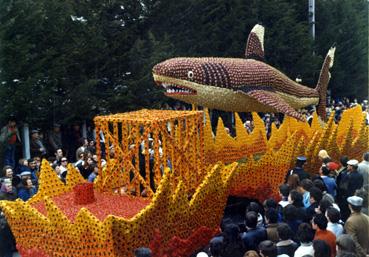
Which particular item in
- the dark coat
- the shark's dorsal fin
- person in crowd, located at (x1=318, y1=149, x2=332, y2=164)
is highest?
the shark's dorsal fin

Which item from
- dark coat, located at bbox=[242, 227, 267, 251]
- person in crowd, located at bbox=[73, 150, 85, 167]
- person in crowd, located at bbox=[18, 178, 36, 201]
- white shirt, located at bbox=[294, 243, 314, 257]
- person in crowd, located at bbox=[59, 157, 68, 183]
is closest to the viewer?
white shirt, located at bbox=[294, 243, 314, 257]

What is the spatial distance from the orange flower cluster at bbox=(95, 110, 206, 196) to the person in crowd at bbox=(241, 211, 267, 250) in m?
1.53

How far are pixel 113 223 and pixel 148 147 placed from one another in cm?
139

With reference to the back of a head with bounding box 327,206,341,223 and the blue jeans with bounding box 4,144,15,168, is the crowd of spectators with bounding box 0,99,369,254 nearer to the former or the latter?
the back of a head with bounding box 327,206,341,223

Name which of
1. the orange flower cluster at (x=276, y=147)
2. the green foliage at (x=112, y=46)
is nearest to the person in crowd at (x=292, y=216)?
the orange flower cluster at (x=276, y=147)

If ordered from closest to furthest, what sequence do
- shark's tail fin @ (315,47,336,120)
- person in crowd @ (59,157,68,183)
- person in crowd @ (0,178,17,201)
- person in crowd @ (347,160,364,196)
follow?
person in crowd @ (0,178,17,201), person in crowd @ (347,160,364,196), person in crowd @ (59,157,68,183), shark's tail fin @ (315,47,336,120)

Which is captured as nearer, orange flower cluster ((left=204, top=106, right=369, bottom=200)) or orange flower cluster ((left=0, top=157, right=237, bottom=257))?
orange flower cluster ((left=0, top=157, right=237, bottom=257))

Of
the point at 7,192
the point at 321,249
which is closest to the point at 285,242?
the point at 321,249

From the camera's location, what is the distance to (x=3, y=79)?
10305mm

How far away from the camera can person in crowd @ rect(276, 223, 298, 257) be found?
15.1 feet

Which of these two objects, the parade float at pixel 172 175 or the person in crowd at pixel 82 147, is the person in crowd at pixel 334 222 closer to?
the parade float at pixel 172 175

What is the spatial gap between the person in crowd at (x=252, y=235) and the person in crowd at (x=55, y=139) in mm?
8051

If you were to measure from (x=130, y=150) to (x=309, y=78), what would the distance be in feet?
55.3

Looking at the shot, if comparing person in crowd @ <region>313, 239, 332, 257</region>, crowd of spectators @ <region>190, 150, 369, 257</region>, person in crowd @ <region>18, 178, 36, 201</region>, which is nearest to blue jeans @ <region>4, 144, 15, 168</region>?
person in crowd @ <region>18, 178, 36, 201</region>
